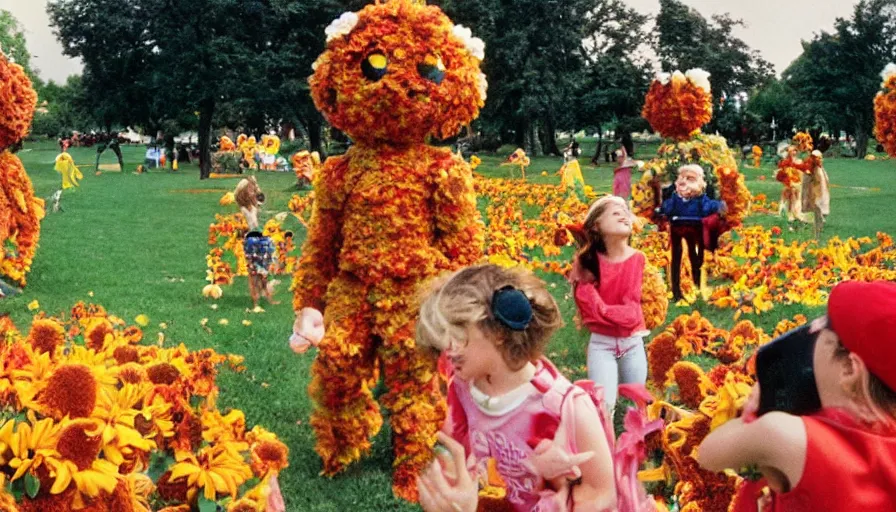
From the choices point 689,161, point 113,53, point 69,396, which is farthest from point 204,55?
point 69,396

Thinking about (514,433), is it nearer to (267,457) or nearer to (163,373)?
(267,457)

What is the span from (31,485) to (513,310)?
106 cm

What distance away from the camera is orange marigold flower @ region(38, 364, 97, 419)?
208cm

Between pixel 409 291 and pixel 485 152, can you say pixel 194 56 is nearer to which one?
pixel 485 152

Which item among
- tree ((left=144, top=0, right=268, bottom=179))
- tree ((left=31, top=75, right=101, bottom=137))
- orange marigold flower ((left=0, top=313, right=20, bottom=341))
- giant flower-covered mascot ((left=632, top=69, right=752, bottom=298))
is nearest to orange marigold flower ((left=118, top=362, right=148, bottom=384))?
orange marigold flower ((left=0, top=313, right=20, bottom=341))

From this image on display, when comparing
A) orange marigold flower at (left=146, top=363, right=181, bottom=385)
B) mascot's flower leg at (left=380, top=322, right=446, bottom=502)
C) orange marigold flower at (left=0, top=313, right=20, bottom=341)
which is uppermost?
orange marigold flower at (left=0, top=313, right=20, bottom=341)

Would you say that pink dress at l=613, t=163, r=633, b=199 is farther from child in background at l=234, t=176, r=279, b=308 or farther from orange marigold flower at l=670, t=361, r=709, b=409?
orange marigold flower at l=670, t=361, r=709, b=409

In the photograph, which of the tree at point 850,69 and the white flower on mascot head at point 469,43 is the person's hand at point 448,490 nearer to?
the white flower on mascot head at point 469,43

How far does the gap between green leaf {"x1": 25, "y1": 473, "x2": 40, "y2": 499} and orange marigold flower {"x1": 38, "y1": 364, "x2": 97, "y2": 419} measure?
0.48 feet

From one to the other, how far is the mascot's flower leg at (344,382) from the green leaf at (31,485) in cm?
230

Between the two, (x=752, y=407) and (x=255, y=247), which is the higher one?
(x=752, y=407)

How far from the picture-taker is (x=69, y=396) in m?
2.08

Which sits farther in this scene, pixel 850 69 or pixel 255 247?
pixel 850 69

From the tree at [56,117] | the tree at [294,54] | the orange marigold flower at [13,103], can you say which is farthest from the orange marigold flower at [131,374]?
the tree at [56,117]
